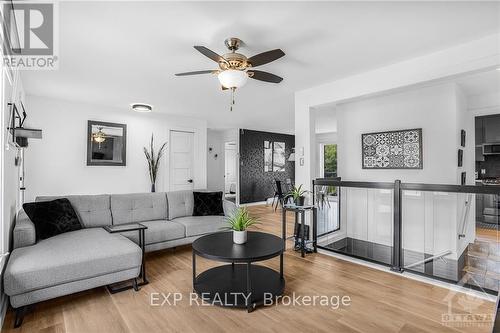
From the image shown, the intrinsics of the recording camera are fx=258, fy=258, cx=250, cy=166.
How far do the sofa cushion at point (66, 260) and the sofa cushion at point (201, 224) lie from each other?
1.06 meters

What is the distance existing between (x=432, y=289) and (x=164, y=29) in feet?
12.1

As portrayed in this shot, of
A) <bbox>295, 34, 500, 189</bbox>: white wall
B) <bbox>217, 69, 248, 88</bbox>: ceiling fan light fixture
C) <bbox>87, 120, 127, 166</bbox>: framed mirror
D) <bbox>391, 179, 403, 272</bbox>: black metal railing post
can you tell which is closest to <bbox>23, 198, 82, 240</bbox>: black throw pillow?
<bbox>87, 120, 127, 166</bbox>: framed mirror

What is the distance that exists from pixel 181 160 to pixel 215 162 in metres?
2.63

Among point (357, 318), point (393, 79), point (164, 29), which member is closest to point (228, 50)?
point (164, 29)

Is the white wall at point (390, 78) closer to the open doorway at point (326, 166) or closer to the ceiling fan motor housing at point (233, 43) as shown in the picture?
the open doorway at point (326, 166)

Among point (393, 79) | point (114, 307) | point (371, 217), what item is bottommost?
point (114, 307)

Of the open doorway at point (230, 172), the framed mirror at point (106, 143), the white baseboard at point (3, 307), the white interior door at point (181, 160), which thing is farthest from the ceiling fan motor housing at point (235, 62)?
the open doorway at point (230, 172)

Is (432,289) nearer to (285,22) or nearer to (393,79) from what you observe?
(393,79)

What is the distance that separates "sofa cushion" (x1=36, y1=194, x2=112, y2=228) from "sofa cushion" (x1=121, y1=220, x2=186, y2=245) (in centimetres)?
52

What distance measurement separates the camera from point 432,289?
2688mm

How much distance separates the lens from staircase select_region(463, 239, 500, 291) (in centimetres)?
295

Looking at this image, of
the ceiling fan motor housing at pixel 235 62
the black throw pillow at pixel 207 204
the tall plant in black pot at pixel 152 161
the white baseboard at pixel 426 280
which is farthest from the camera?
the tall plant in black pot at pixel 152 161

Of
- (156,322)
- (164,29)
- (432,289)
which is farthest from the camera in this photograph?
(432,289)

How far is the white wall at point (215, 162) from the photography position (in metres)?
8.84
